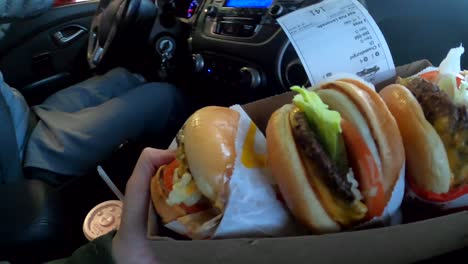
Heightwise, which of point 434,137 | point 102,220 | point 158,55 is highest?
point 434,137

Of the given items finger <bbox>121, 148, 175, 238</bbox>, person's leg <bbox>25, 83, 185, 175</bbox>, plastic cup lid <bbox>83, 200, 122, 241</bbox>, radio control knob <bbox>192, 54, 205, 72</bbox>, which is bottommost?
plastic cup lid <bbox>83, 200, 122, 241</bbox>

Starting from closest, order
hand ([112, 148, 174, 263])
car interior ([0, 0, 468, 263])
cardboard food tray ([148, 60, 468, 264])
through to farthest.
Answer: cardboard food tray ([148, 60, 468, 264])
hand ([112, 148, 174, 263])
car interior ([0, 0, 468, 263])

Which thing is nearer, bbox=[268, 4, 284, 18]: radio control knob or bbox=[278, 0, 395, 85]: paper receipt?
bbox=[278, 0, 395, 85]: paper receipt

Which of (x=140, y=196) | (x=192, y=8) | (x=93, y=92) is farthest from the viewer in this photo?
(x=93, y=92)

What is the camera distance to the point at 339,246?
1.53ft

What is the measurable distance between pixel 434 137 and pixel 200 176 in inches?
10.0

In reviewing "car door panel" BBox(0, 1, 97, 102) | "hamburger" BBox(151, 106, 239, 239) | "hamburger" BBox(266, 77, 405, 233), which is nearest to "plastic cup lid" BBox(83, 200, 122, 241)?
"hamburger" BBox(151, 106, 239, 239)

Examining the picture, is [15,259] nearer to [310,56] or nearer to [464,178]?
[310,56]

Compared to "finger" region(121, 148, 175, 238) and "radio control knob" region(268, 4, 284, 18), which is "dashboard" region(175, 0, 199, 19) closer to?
"radio control knob" region(268, 4, 284, 18)

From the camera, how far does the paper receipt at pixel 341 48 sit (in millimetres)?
677

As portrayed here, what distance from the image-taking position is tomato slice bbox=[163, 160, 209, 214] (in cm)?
53

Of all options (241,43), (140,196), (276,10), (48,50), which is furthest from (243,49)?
(48,50)

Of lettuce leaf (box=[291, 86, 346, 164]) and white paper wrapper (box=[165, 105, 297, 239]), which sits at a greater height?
lettuce leaf (box=[291, 86, 346, 164])

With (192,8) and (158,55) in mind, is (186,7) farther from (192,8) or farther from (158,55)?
(158,55)
